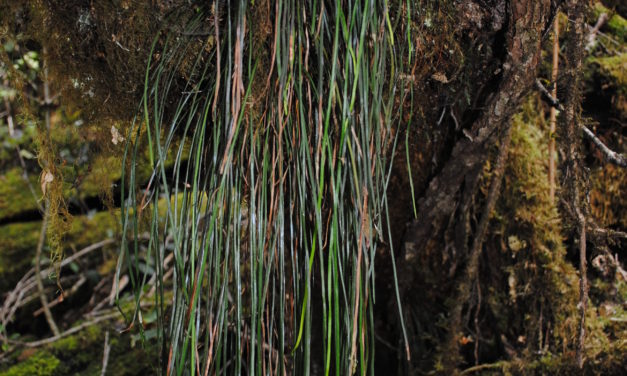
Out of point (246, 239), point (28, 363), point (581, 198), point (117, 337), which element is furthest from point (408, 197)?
point (28, 363)

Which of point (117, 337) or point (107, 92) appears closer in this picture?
point (107, 92)

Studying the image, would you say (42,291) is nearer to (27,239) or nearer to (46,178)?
(27,239)

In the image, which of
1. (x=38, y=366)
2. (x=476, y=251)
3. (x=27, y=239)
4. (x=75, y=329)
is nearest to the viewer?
(x=476, y=251)

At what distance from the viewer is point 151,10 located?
1.04 m

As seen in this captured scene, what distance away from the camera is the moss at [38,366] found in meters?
2.20

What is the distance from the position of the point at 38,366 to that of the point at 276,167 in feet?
6.01

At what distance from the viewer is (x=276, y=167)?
3.12ft

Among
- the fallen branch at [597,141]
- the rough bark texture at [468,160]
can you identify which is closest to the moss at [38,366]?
the rough bark texture at [468,160]

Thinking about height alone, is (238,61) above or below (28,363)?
above

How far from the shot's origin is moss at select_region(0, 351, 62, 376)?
2197 millimetres

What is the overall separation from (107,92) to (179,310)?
0.53m

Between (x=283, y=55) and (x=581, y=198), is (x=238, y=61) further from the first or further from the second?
(x=581, y=198)

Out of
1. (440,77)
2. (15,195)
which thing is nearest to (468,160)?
(440,77)

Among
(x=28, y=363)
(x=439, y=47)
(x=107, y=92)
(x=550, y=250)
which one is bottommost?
(x=28, y=363)
